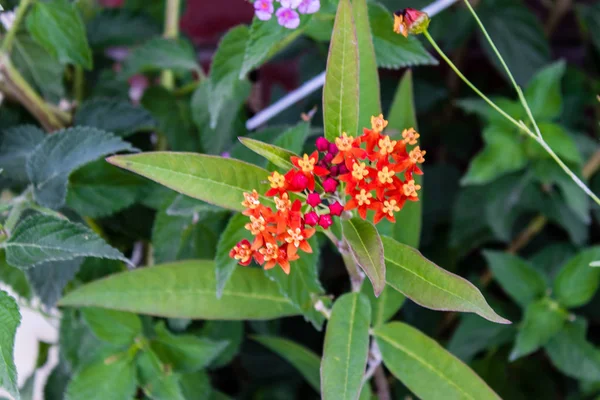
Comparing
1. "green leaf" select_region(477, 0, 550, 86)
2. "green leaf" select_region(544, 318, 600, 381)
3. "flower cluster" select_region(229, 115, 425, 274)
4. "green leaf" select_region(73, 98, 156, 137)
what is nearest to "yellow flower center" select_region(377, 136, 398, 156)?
"flower cluster" select_region(229, 115, 425, 274)

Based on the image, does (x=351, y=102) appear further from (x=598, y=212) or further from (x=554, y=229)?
(x=554, y=229)

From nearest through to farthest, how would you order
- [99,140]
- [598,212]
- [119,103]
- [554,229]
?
[99,140]
[119,103]
[598,212]
[554,229]

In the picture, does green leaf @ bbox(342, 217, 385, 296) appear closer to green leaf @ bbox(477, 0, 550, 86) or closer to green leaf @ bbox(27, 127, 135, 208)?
green leaf @ bbox(27, 127, 135, 208)

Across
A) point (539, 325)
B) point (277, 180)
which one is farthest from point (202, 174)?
point (539, 325)

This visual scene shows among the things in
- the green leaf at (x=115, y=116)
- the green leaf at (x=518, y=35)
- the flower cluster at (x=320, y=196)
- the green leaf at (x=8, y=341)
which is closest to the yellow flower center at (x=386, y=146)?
the flower cluster at (x=320, y=196)

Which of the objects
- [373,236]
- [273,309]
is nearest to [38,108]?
[273,309]
